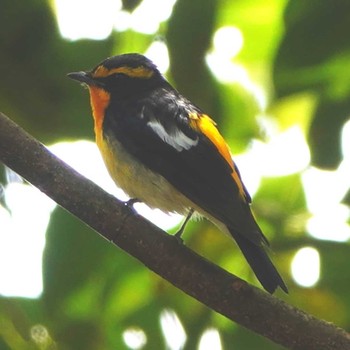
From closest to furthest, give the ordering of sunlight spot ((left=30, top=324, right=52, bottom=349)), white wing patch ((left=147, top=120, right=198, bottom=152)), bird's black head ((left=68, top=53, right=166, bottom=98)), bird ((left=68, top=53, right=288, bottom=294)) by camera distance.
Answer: sunlight spot ((left=30, top=324, right=52, bottom=349)), bird ((left=68, top=53, right=288, bottom=294)), white wing patch ((left=147, top=120, right=198, bottom=152)), bird's black head ((left=68, top=53, right=166, bottom=98))

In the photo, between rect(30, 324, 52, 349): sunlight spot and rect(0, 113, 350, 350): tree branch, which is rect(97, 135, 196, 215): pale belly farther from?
rect(30, 324, 52, 349): sunlight spot

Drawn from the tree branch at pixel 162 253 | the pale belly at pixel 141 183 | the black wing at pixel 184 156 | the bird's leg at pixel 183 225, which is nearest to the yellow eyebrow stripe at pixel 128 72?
the black wing at pixel 184 156

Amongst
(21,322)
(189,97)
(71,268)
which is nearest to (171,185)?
(189,97)

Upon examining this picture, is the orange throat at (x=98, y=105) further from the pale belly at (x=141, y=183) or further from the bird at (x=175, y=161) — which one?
the pale belly at (x=141, y=183)

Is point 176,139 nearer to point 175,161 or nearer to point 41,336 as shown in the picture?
point 175,161

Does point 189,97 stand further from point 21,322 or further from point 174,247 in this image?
point 21,322

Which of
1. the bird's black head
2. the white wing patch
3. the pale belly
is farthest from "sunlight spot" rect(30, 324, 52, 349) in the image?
the bird's black head
